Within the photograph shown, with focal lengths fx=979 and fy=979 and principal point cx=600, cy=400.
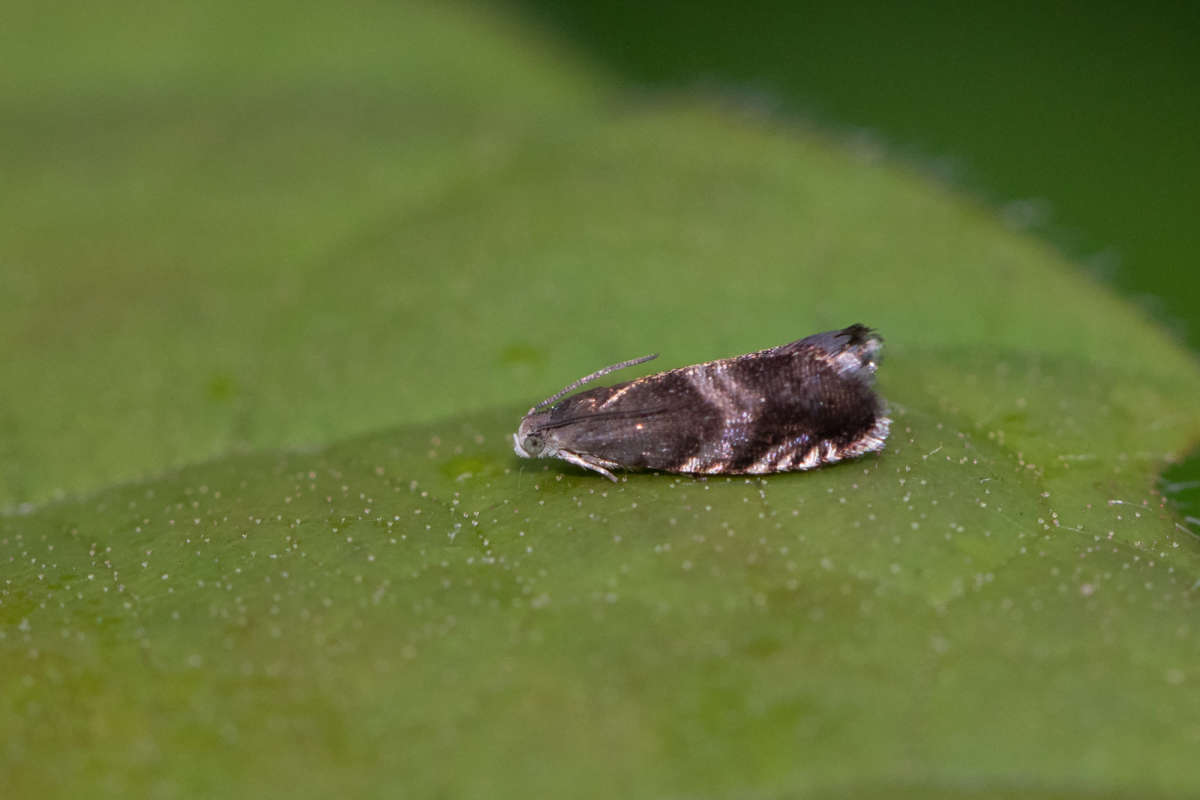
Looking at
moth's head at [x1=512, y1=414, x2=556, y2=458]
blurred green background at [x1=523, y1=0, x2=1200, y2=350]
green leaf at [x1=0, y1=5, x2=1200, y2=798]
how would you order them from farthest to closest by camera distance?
1. blurred green background at [x1=523, y1=0, x2=1200, y2=350]
2. moth's head at [x1=512, y1=414, x2=556, y2=458]
3. green leaf at [x1=0, y1=5, x2=1200, y2=798]

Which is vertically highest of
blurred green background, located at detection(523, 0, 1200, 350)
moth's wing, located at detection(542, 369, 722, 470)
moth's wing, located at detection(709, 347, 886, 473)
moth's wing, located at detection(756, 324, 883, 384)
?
blurred green background, located at detection(523, 0, 1200, 350)

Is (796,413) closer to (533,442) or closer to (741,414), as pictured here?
(741,414)

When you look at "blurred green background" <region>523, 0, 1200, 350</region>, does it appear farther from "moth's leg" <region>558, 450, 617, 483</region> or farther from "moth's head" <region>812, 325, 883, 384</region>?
"moth's leg" <region>558, 450, 617, 483</region>

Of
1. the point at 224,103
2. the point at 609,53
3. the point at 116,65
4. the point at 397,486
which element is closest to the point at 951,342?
the point at 397,486

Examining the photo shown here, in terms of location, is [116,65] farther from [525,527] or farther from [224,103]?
[525,527]

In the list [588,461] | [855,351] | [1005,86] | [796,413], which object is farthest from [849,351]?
[1005,86]

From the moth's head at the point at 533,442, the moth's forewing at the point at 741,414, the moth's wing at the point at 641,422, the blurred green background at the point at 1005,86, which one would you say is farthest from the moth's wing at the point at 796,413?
the blurred green background at the point at 1005,86

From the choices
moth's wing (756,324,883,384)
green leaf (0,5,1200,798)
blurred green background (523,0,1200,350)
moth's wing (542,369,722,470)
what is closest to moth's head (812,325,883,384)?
moth's wing (756,324,883,384)
